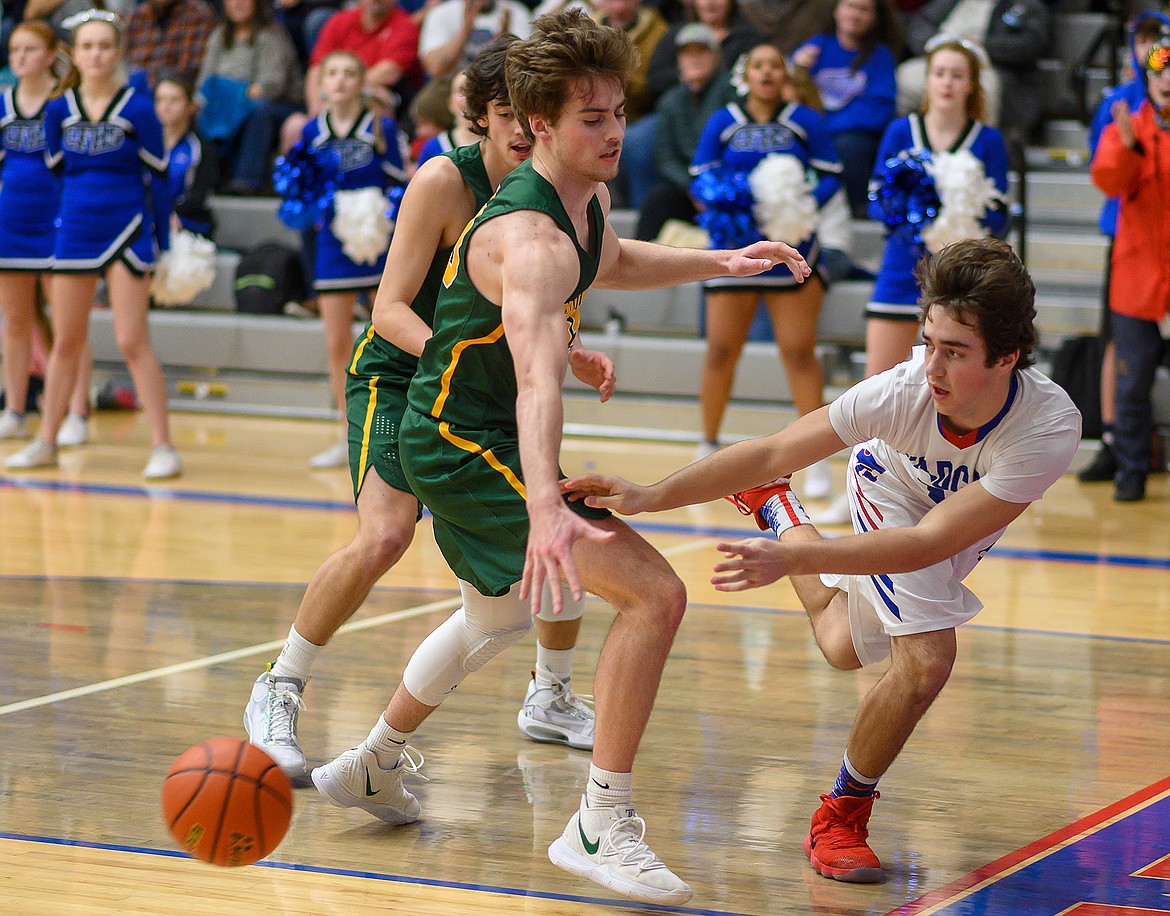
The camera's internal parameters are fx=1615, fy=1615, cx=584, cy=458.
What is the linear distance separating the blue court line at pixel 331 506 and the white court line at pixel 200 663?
1.57 meters

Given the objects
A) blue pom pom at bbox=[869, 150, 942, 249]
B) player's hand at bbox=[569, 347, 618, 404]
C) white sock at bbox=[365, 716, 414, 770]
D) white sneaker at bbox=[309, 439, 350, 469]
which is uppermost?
player's hand at bbox=[569, 347, 618, 404]

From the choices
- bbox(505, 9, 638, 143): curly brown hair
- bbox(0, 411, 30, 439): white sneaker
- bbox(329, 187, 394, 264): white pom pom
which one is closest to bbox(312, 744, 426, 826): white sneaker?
bbox(505, 9, 638, 143): curly brown hair

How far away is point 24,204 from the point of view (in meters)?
8.48

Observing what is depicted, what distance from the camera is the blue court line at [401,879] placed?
10.3 ft

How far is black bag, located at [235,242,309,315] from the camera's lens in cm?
1030

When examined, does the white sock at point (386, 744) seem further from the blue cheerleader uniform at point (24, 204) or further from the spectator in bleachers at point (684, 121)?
the spectator in bleachers at point (684, 121)

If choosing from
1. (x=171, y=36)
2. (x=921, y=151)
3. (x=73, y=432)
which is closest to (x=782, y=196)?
(x=921, y=151)

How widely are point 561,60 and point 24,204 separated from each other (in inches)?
245

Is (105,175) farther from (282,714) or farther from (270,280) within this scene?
(282,714)

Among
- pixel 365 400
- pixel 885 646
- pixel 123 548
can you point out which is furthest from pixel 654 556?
pixel 123 548

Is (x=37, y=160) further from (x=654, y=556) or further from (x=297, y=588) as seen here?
(x=654, y=556)

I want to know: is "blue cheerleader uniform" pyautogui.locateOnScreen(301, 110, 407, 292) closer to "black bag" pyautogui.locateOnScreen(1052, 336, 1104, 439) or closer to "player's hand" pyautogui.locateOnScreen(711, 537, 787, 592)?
"black bag" pyautogui.locateOnScreen(1052, 336, 1104, 439)

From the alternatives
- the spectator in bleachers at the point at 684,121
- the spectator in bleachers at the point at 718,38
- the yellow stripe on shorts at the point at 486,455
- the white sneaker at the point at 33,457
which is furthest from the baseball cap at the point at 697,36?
the yellow stripe on shorts at the point at 486,455

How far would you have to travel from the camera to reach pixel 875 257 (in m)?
9.70
